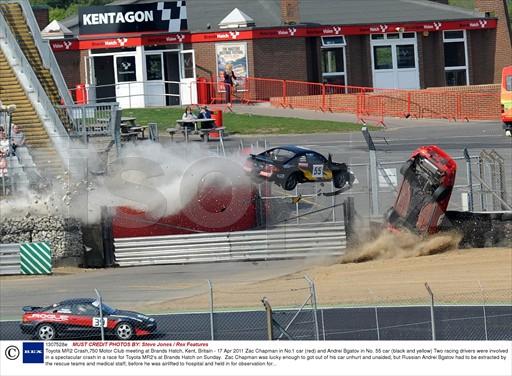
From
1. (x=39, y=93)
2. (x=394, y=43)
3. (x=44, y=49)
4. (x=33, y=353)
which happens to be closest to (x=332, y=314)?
(x=33, y=353)

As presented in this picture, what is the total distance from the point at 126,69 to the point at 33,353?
115 feet

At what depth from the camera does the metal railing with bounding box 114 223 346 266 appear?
28.9 meters

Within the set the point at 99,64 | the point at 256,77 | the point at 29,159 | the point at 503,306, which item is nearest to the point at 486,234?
the point at 503,306

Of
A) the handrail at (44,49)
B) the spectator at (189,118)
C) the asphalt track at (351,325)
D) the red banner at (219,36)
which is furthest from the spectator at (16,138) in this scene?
the red banner at (219,36)

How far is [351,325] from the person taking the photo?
22047mm

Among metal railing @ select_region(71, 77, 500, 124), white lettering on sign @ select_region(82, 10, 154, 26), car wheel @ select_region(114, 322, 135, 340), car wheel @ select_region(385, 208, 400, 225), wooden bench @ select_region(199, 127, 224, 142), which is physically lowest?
car wheel @ select_region(114, 322, 135, 340)

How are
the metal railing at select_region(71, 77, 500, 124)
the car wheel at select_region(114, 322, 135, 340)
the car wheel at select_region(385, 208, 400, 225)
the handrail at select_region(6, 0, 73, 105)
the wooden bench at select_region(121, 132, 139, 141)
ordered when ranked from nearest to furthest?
the car wheel at select_region(114, 322, 135, 340)
the car wheel at select_region(385, 208, 400, 225)
the wooden bench at select_region(121, 132, 139, 141)
the handrail at select_region(6, 0, 73, 105)
the metal railing at select_region(71, 77, 500, 124)

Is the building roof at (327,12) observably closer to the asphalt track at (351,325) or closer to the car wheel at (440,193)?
the car wheel at (440,193)

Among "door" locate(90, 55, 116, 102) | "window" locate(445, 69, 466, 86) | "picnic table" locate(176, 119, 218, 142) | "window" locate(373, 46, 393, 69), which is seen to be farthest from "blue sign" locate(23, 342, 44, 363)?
"window" locate(445, 69, 466, 86)

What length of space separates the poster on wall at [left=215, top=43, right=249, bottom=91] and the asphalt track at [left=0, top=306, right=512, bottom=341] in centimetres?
2680

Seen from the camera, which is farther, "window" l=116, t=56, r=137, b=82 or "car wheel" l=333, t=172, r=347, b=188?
"window" l=116, t=56, r=137, b=82

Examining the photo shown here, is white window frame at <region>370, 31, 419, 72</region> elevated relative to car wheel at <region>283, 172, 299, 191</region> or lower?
elevated

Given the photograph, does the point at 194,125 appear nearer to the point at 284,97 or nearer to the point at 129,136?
the point at 129,136

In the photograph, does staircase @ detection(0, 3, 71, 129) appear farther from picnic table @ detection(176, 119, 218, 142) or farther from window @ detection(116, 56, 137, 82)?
window @ detection(116, 56, 137, 82)
